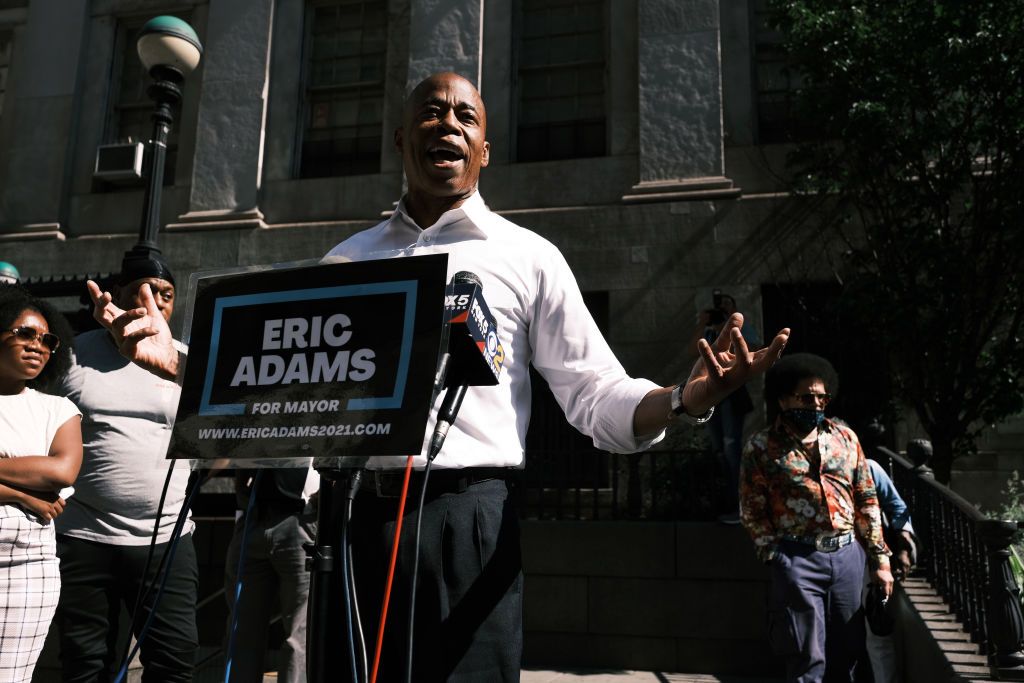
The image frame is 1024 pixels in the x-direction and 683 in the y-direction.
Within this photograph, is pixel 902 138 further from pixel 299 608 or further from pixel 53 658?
pixel 53 658

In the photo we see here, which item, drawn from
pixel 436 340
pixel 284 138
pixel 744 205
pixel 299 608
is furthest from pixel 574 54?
pixel 436 340

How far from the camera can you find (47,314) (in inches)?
155

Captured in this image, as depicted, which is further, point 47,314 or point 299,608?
point 299,608

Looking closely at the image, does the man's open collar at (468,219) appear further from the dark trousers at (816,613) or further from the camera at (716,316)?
the camera at (716,316)

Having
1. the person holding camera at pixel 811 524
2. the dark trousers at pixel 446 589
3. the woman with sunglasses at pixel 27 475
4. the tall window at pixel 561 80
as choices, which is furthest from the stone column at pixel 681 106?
the dark trousers at pixel 446 589

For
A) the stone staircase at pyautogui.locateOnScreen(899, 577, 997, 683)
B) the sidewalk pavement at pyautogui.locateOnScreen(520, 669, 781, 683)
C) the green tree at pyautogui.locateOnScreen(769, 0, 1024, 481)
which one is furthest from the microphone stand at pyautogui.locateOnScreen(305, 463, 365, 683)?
the green tree at pyautogui.locateOnScreen(769, 0, 1024, 481)

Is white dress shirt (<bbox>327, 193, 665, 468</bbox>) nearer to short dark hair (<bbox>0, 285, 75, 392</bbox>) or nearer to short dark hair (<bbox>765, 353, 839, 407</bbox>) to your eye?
short dark hair (<bbox>0, 285, 75, 392</bbox>)

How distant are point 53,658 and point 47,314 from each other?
3.06 m

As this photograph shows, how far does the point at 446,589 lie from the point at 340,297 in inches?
29.7

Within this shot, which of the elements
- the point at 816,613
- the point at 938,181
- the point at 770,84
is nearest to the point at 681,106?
the point at 770,84

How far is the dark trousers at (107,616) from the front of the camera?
3984 mm

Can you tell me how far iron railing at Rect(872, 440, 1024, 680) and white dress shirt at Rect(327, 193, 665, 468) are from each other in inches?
146

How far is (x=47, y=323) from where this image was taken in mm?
3887

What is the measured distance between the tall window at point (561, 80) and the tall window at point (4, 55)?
8763 millimetres
